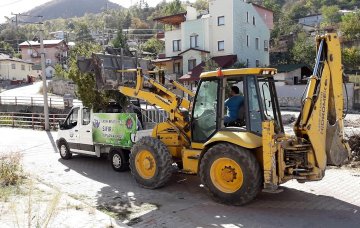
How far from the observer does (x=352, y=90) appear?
31141 mm

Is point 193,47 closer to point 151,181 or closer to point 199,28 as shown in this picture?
point 199,28

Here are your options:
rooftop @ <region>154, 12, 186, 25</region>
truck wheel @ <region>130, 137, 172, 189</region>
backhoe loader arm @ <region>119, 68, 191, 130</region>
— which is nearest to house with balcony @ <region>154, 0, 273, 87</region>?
rooftop @ <region>154, 12, 186, 25</region>

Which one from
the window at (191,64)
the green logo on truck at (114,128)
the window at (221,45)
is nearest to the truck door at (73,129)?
the green logo on truck at (114,128)

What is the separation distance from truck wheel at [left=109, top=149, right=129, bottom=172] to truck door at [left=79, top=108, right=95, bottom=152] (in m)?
1.27

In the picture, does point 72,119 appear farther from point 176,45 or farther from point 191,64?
point 176,45

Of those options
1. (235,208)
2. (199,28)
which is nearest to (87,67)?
(235,208)

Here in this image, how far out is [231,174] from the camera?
8.05 m

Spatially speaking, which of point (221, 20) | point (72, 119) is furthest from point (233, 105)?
point (221, 20)

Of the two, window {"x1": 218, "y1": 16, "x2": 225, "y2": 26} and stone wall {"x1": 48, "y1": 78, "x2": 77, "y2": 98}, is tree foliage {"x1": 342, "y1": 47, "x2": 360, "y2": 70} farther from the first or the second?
stone wall {"x1": 48, "y1": 78, "x2": 77, "y2": 98}

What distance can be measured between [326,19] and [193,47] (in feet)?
143

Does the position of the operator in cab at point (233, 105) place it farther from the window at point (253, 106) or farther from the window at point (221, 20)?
the window at point (221, 20)

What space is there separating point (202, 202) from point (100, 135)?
5058mm

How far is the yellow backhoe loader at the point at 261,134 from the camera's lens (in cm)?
781

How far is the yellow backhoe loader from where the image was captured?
25.6 feet
